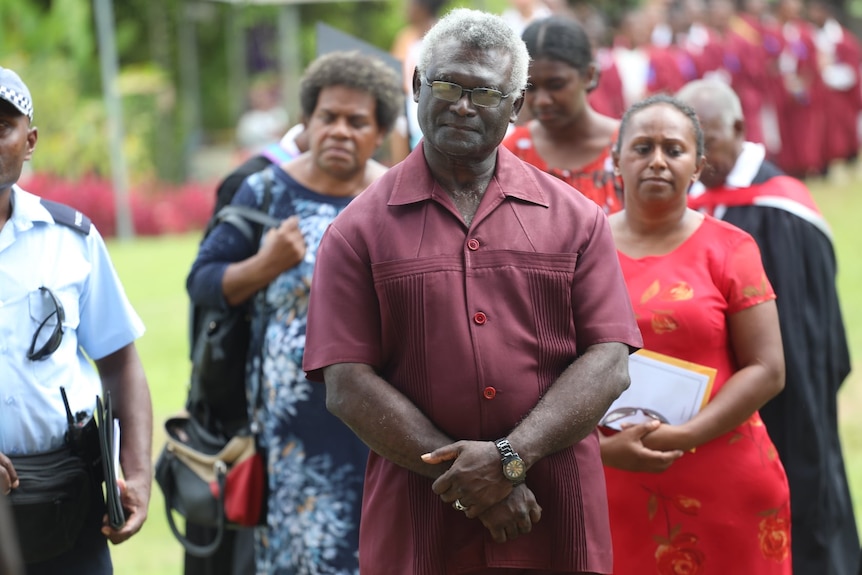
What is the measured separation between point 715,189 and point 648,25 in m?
14.1

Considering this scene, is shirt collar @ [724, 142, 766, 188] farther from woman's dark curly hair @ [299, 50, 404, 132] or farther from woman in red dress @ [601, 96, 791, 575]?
woman's dark curly hair @ [299, 50, 404, 132]

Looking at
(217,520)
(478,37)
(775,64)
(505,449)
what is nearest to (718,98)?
(478,37)

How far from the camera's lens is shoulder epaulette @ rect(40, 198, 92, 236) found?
324 centimetres

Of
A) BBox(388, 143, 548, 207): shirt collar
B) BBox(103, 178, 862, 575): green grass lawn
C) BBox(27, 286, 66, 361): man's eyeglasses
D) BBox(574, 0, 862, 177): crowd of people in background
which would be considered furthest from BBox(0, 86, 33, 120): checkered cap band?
BBox(574, 0, 862, 177): crowd of people in background

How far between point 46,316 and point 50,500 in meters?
0.44

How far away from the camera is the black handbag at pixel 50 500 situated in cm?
302

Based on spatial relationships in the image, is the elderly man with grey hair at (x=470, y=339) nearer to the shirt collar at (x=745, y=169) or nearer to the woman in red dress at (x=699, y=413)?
the woman in red dress at (x=699, y=413)

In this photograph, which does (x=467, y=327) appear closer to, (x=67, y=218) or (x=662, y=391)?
(x=662, y=391)

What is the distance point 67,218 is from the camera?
10.7 feet

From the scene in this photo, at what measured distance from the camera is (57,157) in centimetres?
2094

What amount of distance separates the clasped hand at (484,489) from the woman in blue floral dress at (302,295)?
4.58 feet

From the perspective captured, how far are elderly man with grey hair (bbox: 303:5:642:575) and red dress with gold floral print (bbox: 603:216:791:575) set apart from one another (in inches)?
26.2

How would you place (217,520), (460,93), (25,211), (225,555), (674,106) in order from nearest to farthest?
(460,93) → (25,211) → (674,106) → (217,520) → (225,555)

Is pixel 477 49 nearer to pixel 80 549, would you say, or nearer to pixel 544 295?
pixel 544 295
